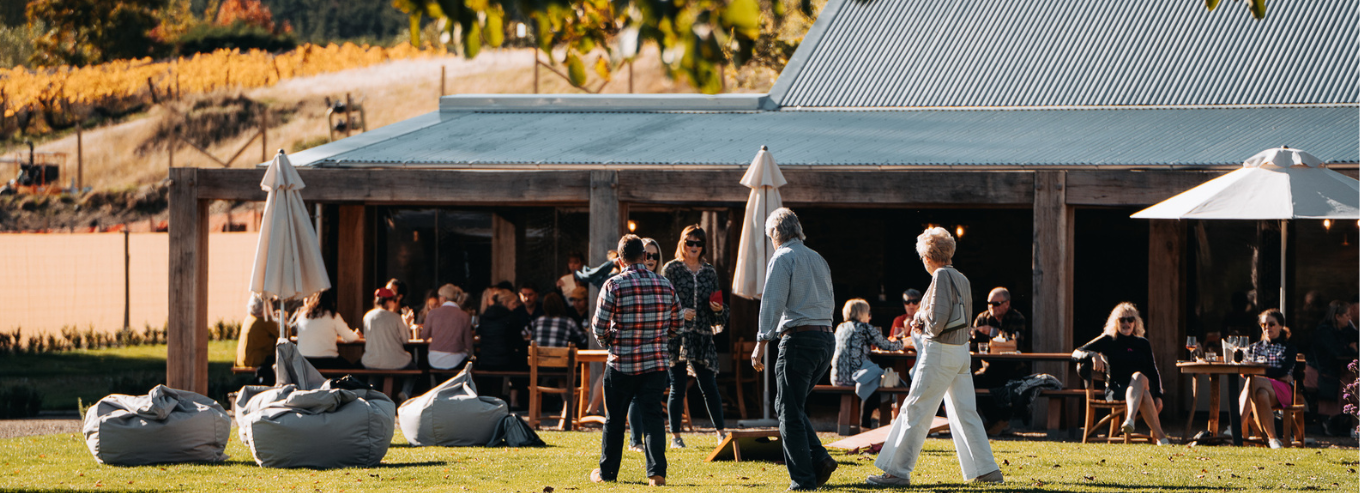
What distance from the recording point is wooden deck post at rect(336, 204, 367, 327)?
14.0 meters

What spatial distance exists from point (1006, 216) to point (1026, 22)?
2.70 m

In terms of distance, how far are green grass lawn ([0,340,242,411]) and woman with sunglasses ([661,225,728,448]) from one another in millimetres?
6364

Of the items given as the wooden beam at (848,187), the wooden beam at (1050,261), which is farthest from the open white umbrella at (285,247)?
the wooden beam at (1050,261)

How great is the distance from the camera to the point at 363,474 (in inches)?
289

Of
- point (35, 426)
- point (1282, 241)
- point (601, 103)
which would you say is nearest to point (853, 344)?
point (1282, 241)

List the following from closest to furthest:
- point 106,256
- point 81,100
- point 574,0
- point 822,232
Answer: point 574,0 → point 822,232 → point 106,256 → point 81,100

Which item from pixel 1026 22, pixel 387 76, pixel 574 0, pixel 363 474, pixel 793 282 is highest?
pixel 387 76

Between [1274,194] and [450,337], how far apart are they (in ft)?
19.5

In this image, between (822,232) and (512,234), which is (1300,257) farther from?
(512,234)

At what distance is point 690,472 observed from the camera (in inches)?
285

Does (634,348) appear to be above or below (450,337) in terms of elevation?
above

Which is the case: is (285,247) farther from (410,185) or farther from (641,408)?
(641,408)

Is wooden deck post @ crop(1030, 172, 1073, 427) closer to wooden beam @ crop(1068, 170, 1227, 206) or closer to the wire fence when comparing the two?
wooden beam @ crop(1068, 170, 1227, 206)

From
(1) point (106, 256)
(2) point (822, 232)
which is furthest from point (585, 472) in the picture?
(1) point (106, 256)
